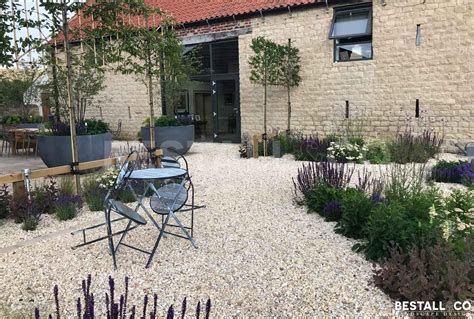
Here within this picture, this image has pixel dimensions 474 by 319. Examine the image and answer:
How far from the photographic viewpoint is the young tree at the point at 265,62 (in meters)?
9.63

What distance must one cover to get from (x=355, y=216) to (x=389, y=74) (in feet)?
22.5

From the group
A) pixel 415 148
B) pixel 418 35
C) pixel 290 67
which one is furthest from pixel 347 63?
pixel 415 148

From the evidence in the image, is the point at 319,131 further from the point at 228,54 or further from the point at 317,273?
the point at 317,273

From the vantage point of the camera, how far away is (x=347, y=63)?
32.8ft

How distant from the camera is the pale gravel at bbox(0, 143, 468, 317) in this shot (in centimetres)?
260

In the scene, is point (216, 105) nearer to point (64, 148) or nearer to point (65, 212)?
point (64, 148)

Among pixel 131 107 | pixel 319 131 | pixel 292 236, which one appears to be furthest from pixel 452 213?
pixel 131 107

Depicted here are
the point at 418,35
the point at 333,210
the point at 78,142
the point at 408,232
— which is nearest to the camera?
the point at 408,232

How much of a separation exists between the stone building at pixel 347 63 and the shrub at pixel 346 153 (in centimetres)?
226

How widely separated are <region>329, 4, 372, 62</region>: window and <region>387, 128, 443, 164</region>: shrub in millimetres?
2430

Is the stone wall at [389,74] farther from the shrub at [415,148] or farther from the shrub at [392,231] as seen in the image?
the shrub at [392,231]


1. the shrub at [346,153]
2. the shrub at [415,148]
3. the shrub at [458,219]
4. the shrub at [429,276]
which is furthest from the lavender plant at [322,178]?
the shrub at [346,153]

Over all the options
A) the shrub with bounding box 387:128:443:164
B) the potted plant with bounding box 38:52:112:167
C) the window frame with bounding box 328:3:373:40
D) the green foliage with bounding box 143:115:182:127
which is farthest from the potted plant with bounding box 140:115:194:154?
the shrub with bounding box 387:128:443:164

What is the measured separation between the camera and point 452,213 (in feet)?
11.5
